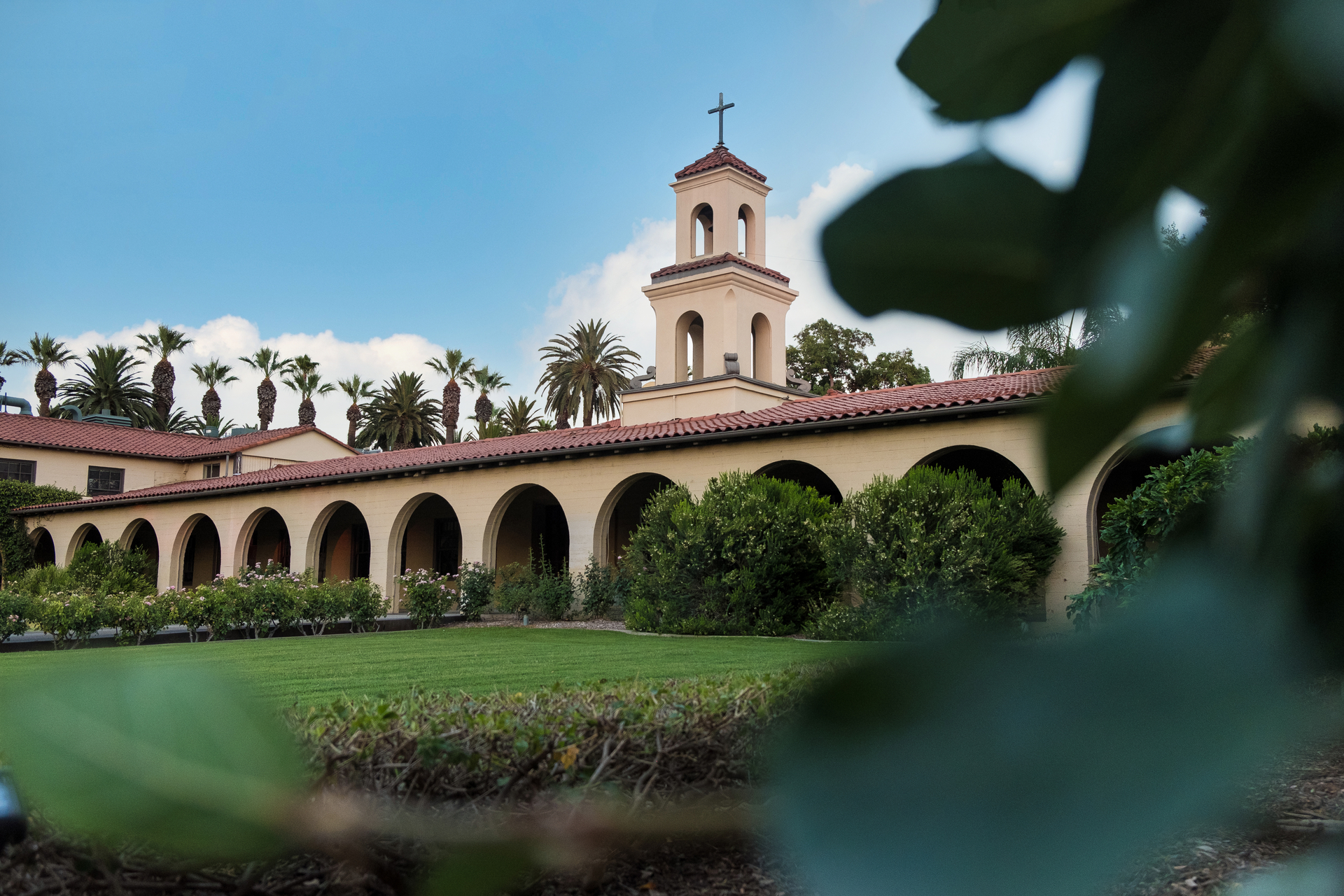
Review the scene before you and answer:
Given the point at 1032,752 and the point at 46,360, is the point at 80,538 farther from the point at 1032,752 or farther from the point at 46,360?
the point at 1032,752

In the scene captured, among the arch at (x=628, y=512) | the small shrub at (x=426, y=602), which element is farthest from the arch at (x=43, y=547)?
the arch at (x=628, y=512)

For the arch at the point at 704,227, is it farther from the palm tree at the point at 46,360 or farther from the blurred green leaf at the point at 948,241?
the palm tree at the point at 46,360

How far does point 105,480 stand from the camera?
110 feet

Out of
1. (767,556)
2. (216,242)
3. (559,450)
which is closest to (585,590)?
(559,450)

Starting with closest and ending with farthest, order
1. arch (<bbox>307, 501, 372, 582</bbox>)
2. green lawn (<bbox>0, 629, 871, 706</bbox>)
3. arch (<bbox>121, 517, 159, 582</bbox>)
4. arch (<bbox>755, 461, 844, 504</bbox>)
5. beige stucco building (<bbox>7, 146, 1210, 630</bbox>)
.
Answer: green lawn (<bbox>0, 629, 871, 706</bbox>)
beige stucco building (<bbox>7, 146, 1210, 630</bbox>)
arch (<bbox>755, 461, 844, 504</bbox>)
arch (<bbox>121, 517, 159, 582</bbox>)
arch (<bbox>307, 501, 372, 582</bbox>)

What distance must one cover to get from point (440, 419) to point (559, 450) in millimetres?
31052

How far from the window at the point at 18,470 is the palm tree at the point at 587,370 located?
18.6m

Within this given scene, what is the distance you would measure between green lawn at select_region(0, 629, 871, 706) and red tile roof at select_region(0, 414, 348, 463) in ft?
71.2

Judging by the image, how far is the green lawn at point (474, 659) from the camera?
23.9 feet

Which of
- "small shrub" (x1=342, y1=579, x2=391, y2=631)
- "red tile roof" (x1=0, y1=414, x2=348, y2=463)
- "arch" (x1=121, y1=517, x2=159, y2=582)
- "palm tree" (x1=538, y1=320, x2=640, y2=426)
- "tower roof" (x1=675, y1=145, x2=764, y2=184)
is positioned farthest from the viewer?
"palm tree" (x1=538, y1=320, x2=640, y2=426)

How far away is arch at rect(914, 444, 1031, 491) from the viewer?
13.9m

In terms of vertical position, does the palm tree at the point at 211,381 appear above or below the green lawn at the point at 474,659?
above

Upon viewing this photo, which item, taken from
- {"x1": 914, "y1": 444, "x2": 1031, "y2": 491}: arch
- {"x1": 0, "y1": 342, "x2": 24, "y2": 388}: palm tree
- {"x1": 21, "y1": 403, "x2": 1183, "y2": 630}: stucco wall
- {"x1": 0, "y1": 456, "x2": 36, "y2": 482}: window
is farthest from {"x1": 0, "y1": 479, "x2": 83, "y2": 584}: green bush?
{"x1": 914, "y1": 444, "x2": 1031, "y2": 491}: arch

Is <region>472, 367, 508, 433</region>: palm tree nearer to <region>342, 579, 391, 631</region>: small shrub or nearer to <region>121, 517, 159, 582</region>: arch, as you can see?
<region>121, 517, 159, 582</region>: arch
